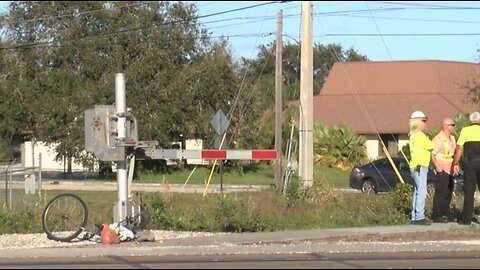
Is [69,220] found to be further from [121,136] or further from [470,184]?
[470,184]

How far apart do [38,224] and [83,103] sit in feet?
92.2

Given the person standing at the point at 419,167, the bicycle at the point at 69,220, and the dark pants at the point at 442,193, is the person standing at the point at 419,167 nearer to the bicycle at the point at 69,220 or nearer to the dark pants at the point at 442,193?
the dark pants at the point at 442,193

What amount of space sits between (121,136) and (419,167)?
5.55 meters

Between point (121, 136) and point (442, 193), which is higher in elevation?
point (121, 136)

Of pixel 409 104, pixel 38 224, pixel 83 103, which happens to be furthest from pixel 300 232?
pixel 409 104

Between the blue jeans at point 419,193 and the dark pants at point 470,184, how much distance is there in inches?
28.5

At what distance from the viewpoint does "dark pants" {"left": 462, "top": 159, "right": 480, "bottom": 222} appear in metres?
15.4

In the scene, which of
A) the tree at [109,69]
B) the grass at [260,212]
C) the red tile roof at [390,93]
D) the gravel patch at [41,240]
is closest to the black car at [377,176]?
the grass at [260,212]

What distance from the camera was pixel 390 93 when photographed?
5522 cm

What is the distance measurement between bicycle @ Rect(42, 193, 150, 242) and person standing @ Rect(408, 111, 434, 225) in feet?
16.5

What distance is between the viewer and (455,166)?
52.7 feet

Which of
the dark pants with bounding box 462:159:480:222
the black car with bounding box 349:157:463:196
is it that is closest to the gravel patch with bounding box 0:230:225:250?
the dark pants with bounding box 462:159:480:222

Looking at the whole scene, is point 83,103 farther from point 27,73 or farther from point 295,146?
point 295,146

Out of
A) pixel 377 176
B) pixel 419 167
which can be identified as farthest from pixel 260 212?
pixel 377 176
